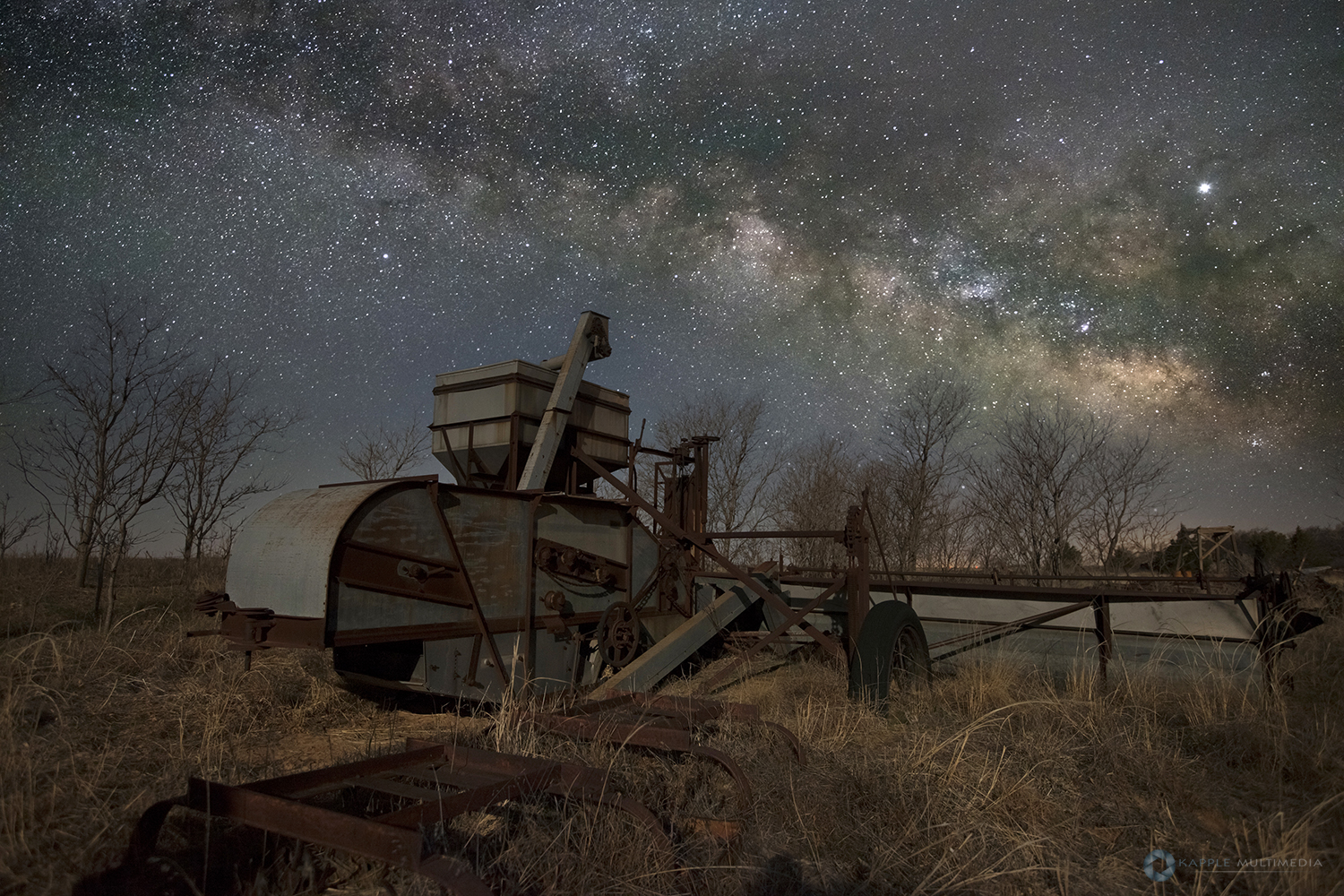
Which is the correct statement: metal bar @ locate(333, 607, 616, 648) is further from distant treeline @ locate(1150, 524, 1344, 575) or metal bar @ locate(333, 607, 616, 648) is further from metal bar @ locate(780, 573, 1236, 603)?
distant treeline @ locate(1150, 524, 1344, 575)

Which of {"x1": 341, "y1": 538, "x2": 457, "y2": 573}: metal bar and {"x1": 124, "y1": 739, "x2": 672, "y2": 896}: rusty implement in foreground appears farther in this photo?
{"x1": 341, "y1": 538, "x2": 457, "y2": 573}: metal bar

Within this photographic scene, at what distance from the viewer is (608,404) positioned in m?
9.85

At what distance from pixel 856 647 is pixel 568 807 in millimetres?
3462

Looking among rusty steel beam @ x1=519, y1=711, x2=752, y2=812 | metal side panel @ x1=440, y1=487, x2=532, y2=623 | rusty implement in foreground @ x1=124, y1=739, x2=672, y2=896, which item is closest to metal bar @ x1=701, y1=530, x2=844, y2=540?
metal side panel @ x1=440, y1=487, x2=532, y2=623

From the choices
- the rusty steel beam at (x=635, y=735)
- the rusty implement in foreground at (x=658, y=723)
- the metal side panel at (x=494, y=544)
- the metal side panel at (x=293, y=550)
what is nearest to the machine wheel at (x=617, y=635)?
the metal side panel at (x=494, y=544)

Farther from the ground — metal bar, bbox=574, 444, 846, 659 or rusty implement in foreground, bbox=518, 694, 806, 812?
metal bar, bbox=574, 444, 846, 659

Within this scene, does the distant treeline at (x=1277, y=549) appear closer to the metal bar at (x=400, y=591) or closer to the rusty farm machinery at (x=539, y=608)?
the rusty farm machinery at (x=539, y=608)

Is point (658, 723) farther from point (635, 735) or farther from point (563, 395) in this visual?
point (563, 395)

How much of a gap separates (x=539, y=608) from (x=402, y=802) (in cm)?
313

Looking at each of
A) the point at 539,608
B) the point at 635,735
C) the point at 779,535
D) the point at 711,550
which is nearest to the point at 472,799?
the point at 635,735

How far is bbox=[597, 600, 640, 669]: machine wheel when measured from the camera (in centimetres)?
820

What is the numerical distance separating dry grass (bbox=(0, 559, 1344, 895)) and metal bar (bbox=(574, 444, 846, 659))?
1.24ft

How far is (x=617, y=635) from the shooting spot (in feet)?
27.3

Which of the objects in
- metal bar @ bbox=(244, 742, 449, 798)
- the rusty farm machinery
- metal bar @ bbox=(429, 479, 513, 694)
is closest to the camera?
metal bar @ bbox=(244, 742, 449, 798)
